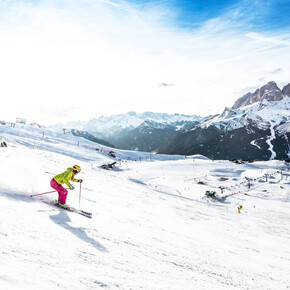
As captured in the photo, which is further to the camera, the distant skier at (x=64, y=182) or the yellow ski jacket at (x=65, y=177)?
the yellow ski jacket at (x=65, y=177)

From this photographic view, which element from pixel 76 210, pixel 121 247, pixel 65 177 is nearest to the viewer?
pixel 121 247

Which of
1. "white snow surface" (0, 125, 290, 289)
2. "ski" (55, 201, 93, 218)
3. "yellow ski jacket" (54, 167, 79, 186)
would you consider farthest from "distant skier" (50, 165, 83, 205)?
"white snow surface" (0, 125, 290, 289)

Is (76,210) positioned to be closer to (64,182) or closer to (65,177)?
(64,182)

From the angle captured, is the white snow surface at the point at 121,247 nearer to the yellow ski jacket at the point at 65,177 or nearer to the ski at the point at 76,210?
the ski at the point at 76,210

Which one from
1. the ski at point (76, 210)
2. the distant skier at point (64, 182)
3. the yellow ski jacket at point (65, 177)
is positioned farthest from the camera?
the yellow ski jacket at point (65, 177)

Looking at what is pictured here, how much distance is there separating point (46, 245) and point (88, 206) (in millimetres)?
6405

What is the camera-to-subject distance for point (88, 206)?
505 inches

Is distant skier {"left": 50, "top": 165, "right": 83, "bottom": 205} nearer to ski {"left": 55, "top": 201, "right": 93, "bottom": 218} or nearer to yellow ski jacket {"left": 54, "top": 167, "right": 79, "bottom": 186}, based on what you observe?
yellow ski jacket {"left": 54, "top": 167, "right": 79, "bottom": 186}

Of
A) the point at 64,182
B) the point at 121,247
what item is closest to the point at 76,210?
the point at 64,182

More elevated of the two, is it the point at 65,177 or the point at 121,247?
the point at 65,177

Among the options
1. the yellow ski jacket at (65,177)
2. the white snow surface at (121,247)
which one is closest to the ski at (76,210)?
the white snow surface at (121,247)

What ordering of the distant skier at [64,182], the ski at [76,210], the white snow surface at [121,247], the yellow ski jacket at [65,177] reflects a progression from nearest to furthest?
the white snow surface at [121,247], the ski at [76,210], the distant skier at [64,182], the yellow ski jacket at [65,177]

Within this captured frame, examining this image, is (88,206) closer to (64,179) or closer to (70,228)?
(64,179)

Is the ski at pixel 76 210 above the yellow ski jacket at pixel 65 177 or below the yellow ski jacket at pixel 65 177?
below
